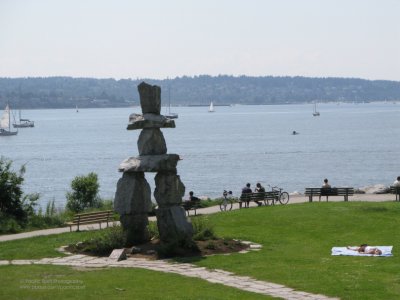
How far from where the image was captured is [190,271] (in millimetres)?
18578

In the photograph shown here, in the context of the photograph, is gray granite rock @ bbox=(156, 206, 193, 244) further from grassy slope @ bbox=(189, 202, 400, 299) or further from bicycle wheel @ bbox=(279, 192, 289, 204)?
bicycle wheel @ bbox=(279, 192, 289, 204)

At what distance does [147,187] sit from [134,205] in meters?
0.66

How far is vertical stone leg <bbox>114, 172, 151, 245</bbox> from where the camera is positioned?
2267 centimetres

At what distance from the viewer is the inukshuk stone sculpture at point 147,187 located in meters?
22.2

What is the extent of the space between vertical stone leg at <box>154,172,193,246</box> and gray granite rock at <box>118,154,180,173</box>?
34 cm

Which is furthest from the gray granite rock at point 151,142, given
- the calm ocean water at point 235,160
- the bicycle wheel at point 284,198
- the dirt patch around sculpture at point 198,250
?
the calm ocean water at point 235,160

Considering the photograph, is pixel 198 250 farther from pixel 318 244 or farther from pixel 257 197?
pixel 257 197

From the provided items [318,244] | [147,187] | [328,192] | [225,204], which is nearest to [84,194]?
[225,204]

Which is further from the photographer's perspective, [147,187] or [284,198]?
[284,198]

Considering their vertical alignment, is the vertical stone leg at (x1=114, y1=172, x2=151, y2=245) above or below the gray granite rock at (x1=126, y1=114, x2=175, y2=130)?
below

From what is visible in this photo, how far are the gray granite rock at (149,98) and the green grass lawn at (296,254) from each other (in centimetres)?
460

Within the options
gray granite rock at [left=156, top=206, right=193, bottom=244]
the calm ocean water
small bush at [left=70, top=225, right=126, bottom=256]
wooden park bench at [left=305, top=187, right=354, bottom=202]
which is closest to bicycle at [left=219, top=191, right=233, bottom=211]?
wooden park bench at [left=305, top=187, right=354, bottom=202]

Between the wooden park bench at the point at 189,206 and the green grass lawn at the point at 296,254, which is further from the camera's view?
the wooden park bench at the point at 189,206

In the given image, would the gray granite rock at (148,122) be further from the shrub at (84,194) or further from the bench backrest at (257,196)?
the shrub at (84,194)
